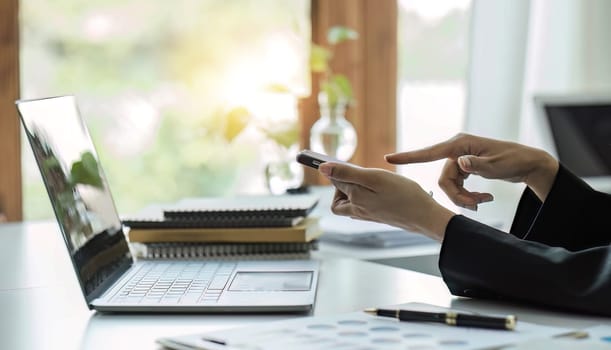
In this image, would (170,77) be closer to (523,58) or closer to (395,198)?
(523,58)

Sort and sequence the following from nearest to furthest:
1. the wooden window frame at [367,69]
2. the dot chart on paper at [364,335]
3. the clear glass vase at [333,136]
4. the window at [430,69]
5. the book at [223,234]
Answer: the dot chart on paper at [364,335] → the book at [223,234] → the clear glass vase at [333,136] → the wooden window frame at [367,69] → the window at [430,69]

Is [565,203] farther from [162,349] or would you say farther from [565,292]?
[162,349]

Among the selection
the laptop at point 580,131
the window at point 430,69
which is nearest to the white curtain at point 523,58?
the window at point 430,69

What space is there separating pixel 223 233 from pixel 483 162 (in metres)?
0.44

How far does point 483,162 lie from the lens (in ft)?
4.48

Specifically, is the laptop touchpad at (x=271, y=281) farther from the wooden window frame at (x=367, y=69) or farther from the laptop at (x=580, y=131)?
the wooden window frame at (x=367, y=69)

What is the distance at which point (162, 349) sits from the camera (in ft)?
3.19

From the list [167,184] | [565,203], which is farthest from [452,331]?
[167,184]

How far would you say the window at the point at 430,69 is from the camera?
3.44m

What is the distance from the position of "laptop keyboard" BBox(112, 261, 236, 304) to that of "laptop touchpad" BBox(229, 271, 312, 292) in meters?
0.02

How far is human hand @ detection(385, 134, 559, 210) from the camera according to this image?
4.47 ft

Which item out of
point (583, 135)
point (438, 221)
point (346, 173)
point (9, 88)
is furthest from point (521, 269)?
point (9, 88)

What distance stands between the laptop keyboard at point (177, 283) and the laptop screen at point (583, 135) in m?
1.66

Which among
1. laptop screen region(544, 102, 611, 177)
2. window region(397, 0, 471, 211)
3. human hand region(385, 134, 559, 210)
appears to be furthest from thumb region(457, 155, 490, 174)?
window region(397, 0, 471, 211)
